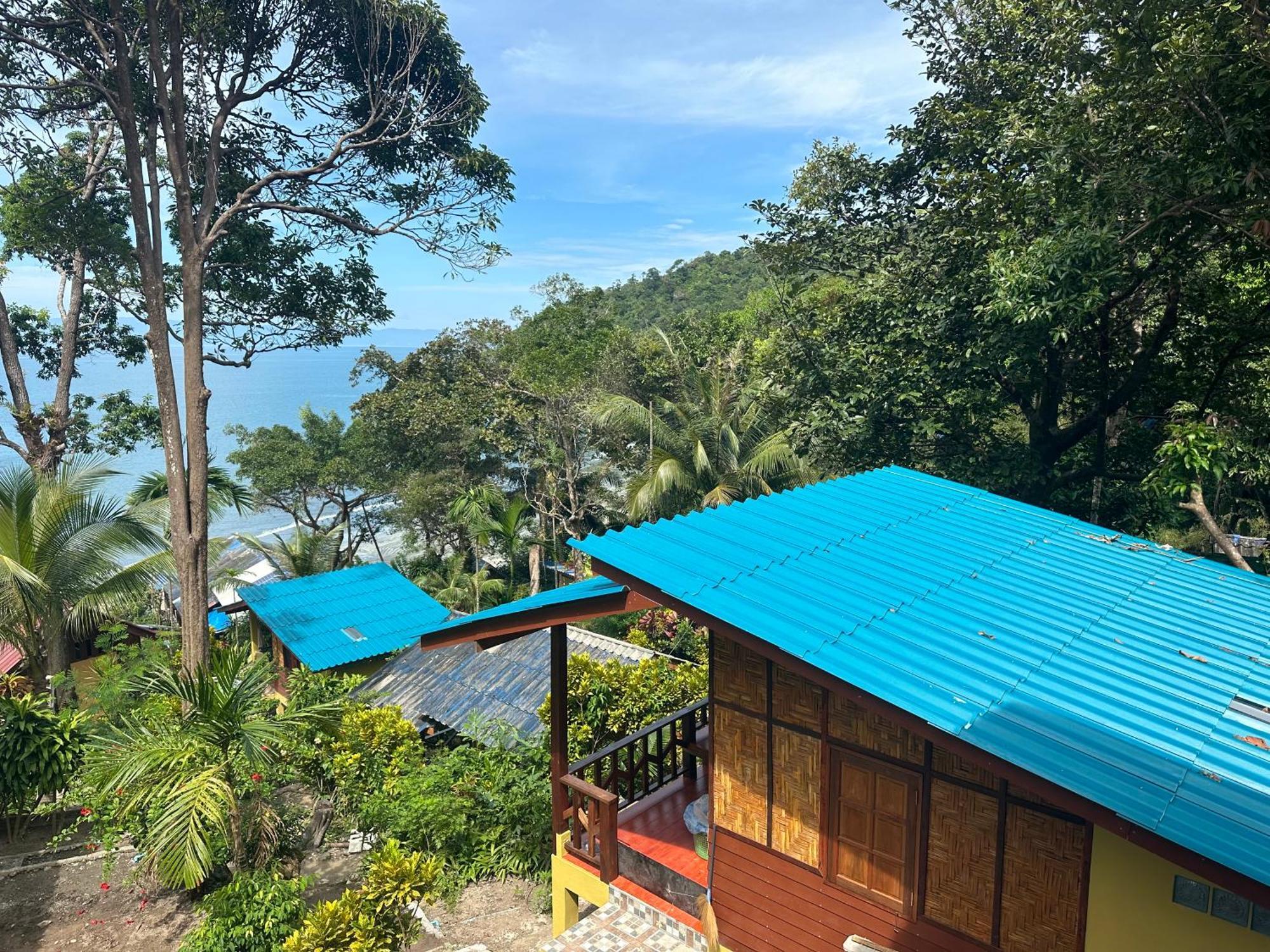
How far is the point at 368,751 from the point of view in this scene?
921cm

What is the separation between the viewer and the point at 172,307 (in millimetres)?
16062

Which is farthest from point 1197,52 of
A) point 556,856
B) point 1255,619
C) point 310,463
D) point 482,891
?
point 310,463

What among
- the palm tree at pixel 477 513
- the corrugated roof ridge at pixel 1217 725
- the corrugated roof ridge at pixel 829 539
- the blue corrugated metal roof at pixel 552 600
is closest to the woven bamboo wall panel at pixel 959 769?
the corrugated roof ridge at pixel 1217 725

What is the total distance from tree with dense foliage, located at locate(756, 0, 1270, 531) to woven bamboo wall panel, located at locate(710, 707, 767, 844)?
532cm

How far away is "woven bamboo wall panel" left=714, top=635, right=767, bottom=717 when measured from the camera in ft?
17.0

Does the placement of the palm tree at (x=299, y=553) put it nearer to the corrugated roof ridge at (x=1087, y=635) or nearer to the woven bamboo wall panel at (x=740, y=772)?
the woven bamboo wall panel at (x=740, y=772)

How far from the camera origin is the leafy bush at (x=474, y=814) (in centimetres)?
838

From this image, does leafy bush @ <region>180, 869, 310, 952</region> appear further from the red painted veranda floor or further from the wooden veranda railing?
the red painted veranda floor

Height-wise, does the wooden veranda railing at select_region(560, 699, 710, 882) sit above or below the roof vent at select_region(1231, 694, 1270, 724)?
below

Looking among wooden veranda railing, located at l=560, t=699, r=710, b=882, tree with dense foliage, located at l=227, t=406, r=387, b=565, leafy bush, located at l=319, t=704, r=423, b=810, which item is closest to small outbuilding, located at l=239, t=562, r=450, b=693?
leafy bush, located at l=319, t=704, r=423, b=810

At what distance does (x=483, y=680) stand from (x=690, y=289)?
53828mm

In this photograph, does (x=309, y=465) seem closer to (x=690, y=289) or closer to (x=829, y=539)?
(x=829, y=539)

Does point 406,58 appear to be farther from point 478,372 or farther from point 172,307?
point 478,372

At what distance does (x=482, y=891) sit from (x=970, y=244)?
9.96 meters
